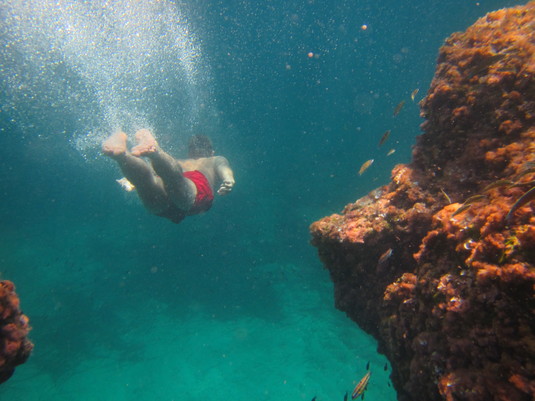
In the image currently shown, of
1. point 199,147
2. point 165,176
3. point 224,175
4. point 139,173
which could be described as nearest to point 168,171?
point 165,176

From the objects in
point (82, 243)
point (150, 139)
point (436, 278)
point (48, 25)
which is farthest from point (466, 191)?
point (82, 243)

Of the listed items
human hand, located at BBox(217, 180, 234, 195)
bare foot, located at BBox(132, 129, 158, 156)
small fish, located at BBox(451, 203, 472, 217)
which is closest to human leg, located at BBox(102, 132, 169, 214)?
bare foot, located at BBox(132, 129, 158, 156)

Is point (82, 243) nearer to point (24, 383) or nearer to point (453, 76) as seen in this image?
point (24, 383)

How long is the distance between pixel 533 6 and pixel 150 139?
6992 mm

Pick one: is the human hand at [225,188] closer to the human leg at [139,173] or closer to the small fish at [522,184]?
the human leg at [139,173]

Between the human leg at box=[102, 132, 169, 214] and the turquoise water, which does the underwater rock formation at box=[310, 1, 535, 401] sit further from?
the turquoise water

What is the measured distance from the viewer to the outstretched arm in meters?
6.67

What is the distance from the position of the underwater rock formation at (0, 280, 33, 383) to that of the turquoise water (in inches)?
472

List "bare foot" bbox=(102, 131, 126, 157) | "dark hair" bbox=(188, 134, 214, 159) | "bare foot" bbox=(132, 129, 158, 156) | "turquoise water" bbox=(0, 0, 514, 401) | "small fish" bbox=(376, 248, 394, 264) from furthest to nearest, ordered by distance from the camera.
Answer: "turquoise water" bbox=(0, 0, 514, 401) → "dark hair" bbox=(188, 134, 214, 159) → "bare foot" bbox=(132, 129, 158, 156) → "bare foot" bbox=(102, 131, 126, 157) → "small fish" bbox=(376, 248, 394, 264)

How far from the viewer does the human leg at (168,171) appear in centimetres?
579

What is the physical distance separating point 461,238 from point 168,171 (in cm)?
525

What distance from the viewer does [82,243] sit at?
18.3 m

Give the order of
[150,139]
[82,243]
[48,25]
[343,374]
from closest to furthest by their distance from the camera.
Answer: [150,139] → [48,25] → [82,243] → [343,374]

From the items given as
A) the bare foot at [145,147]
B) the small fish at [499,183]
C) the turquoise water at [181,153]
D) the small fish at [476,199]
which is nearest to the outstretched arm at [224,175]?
the bare foot at [145,147]
